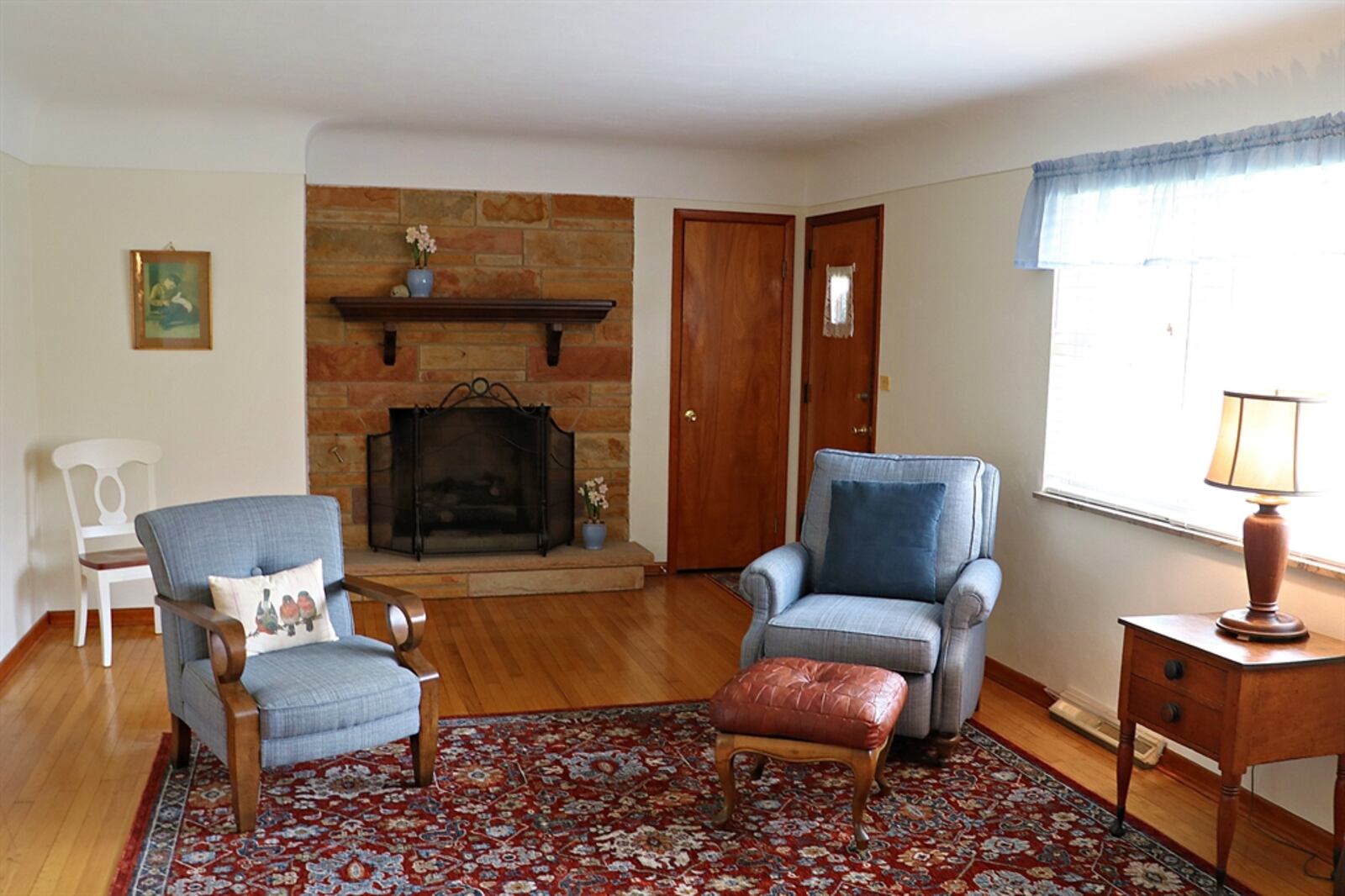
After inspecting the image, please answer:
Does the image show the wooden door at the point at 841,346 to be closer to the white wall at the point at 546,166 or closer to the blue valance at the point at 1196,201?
the white wall at the point at 546,166

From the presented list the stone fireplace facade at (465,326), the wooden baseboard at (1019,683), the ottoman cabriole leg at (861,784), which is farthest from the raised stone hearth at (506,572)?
the ottoman cabriole leg at (861,784)

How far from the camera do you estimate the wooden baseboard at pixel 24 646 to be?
463 centimetres

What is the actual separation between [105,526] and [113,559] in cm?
29

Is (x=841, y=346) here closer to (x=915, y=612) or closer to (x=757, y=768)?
(x=915, y=612)

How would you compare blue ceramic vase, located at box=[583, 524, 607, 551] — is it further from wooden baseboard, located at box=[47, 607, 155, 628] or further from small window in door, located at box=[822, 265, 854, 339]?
wooden baseboard, located at box=[47, 607, 155, 628]

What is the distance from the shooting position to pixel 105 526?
517cm

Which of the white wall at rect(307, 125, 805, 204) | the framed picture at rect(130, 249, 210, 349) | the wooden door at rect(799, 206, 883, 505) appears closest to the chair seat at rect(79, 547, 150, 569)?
the framed picture at rect(130, 249, 210, 349)

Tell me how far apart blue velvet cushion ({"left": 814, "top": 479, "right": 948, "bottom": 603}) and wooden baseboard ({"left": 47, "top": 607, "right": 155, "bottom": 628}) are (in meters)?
3.27

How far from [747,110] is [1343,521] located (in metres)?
2.91

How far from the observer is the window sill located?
10.9 ft

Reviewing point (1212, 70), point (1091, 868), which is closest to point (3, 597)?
point (1091, 868)

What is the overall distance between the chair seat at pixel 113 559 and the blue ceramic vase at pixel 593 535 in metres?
2.26

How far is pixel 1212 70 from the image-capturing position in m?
3.71

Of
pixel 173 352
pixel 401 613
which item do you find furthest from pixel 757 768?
pixel 173 352
